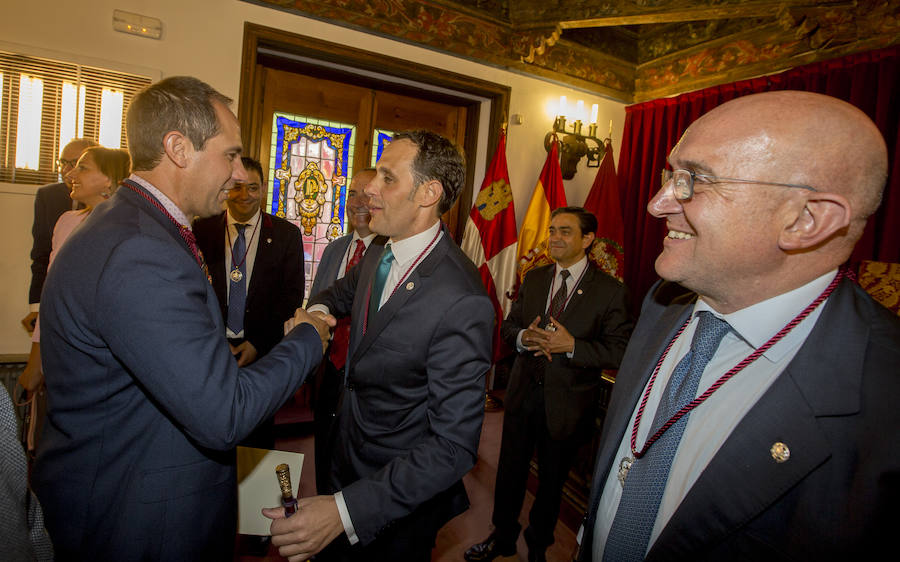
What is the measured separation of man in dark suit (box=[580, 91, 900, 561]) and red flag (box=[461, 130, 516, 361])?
3.68 metres

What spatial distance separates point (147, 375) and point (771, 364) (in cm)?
138

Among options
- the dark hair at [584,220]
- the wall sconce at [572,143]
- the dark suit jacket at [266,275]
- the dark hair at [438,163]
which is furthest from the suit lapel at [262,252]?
the wall sconce at [572,143]

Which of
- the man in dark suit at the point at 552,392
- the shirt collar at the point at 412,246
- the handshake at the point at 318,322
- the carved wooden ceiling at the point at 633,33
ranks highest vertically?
the carved wooden ceiling at the point at 633,33

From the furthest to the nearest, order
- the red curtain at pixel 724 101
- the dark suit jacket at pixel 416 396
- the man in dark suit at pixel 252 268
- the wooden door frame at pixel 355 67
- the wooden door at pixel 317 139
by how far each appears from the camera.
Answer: the wooden door at pixel 317 139 → the wooden door frame at pixel 355 67 → the red curtain at pixel 724 101 → the man in dark suit at pixel 252 268 → the dark suit jacket at pixel 416 396

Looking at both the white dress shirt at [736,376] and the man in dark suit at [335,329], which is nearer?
the white dress shirt at [736,376]

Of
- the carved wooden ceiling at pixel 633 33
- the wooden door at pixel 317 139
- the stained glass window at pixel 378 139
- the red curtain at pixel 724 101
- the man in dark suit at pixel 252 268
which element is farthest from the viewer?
the stained glass window at pixel 378 139

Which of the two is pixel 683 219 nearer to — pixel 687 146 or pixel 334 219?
pixel 687 146

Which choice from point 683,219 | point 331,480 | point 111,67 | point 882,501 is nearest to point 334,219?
point 111,67

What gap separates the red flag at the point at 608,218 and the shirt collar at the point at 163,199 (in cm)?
438

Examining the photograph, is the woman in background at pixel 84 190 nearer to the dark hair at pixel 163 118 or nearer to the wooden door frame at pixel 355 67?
the wooden door frame at pixel 355 67

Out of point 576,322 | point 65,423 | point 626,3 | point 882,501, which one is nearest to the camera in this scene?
point 882,501

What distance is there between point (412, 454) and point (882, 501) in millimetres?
996

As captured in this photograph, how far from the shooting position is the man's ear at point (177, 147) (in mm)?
1267

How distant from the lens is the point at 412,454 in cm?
129
